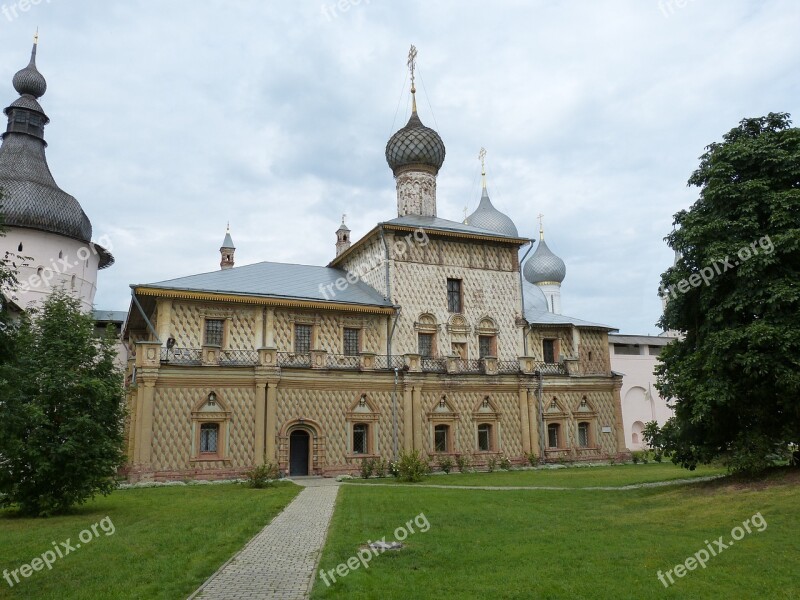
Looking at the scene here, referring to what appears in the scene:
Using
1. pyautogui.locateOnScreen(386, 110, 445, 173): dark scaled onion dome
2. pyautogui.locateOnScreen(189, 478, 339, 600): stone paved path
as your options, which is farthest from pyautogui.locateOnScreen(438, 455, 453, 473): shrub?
pyautogui.locateOnScreen(386, 110, 445, 173): dark scaled onion dome

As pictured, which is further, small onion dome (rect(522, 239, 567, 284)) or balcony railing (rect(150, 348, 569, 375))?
small onion dome (rect(522, 239, 567, 284))

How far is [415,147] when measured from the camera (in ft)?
119

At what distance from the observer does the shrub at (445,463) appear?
2866cm

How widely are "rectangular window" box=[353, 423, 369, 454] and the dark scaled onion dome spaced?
15444mm

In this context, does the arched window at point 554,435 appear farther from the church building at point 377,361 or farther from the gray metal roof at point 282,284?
the gray metal roof at point 282,284

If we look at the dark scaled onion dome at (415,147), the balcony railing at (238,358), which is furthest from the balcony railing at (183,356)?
the dark scaled onion dome at (415,147)

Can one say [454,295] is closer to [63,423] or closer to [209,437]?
[209,437]

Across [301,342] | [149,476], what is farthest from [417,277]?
[149,476]

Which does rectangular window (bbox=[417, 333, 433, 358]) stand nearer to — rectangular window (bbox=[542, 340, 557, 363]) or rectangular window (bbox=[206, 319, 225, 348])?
rectangular window (bbox=[542, 340, 557, 363])

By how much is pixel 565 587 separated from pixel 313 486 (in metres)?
16.0

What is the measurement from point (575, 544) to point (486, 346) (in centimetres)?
2198

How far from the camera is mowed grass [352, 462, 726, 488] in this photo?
2252 cm

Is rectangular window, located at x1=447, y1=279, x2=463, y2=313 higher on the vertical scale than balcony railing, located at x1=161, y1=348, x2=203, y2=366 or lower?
higher

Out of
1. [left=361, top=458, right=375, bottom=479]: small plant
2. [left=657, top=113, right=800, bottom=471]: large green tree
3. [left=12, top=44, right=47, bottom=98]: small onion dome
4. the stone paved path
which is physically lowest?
the stone paved path
